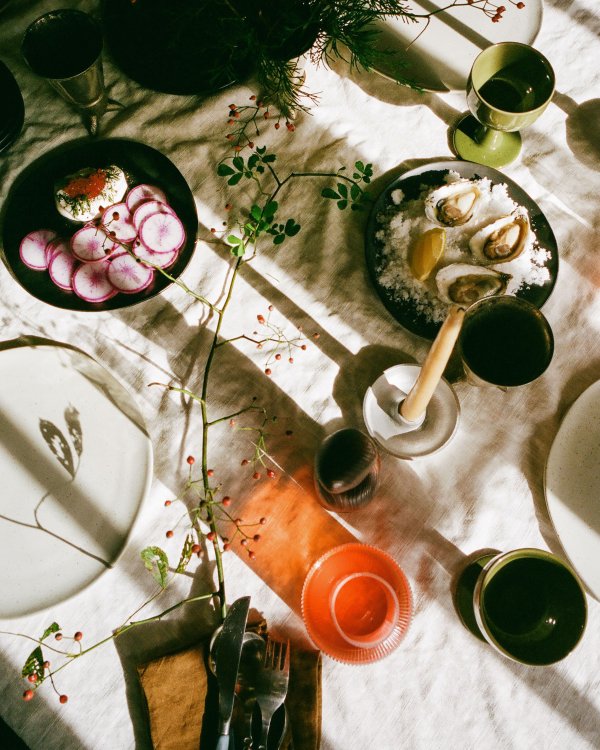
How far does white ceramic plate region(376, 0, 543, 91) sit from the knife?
2.58ft

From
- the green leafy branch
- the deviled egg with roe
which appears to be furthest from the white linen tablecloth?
the deviled egg with roe

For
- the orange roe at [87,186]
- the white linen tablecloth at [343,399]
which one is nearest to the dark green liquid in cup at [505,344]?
the white linen tablecloth at [343,399]

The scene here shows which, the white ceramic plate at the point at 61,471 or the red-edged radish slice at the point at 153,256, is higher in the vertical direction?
the red-edged radish slice at the point at 153,256

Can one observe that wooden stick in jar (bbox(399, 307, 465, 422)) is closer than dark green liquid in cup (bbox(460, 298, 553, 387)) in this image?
Yes

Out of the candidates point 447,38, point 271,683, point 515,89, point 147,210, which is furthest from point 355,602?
point 447,38

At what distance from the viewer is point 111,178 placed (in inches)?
30.5

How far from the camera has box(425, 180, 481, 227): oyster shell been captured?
0.75 metres

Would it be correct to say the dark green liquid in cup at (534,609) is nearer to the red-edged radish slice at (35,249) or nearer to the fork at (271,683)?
the fork at (271,683)

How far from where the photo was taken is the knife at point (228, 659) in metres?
0.65

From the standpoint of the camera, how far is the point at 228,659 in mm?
667

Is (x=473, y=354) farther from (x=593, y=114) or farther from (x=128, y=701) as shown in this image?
(x=128, y=701)

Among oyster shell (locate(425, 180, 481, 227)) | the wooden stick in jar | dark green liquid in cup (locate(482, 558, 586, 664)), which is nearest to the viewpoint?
the wooden stick in jar

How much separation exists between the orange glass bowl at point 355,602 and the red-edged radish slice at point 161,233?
474 millimetres

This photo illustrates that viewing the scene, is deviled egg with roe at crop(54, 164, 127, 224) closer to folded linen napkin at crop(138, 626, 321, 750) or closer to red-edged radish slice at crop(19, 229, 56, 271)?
red-edged radish slice at crop(19, 229, 56, 271)
